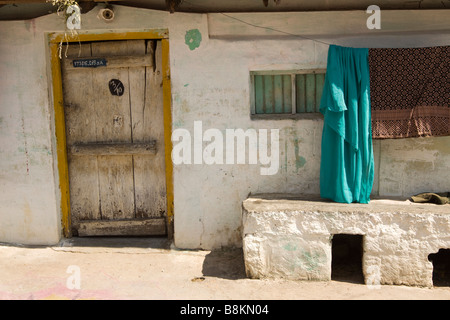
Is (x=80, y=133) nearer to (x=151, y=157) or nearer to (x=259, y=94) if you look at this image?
(x=151, y=157)

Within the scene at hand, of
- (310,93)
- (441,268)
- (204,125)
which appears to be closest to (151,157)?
(204,125)

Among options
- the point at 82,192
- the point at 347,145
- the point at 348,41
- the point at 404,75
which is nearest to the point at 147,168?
the point at 82,192

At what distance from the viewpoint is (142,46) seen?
473 centimetres

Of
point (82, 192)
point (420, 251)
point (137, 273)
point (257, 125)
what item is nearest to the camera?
point (420, 251)

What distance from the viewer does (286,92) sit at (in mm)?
4648

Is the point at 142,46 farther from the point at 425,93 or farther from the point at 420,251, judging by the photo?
the point at 420,251

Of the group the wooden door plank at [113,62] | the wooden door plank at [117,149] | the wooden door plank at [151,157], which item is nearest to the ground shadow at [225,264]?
the wooden door plank at [151,157]

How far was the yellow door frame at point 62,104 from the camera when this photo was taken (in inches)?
183

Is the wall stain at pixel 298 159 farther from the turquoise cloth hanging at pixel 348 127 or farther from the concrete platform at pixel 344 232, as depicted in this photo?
the concrete platform at pixel 344 232

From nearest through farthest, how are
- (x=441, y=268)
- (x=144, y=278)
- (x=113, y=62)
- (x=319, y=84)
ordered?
(x=144, y=278)
(x=441, y=268)
(x=319, y=84)
(x=113, y=62)

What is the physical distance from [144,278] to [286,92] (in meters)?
2.37

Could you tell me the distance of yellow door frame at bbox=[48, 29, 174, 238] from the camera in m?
4.64

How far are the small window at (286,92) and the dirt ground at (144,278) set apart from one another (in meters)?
1.58

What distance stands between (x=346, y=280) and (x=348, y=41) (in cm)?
235
